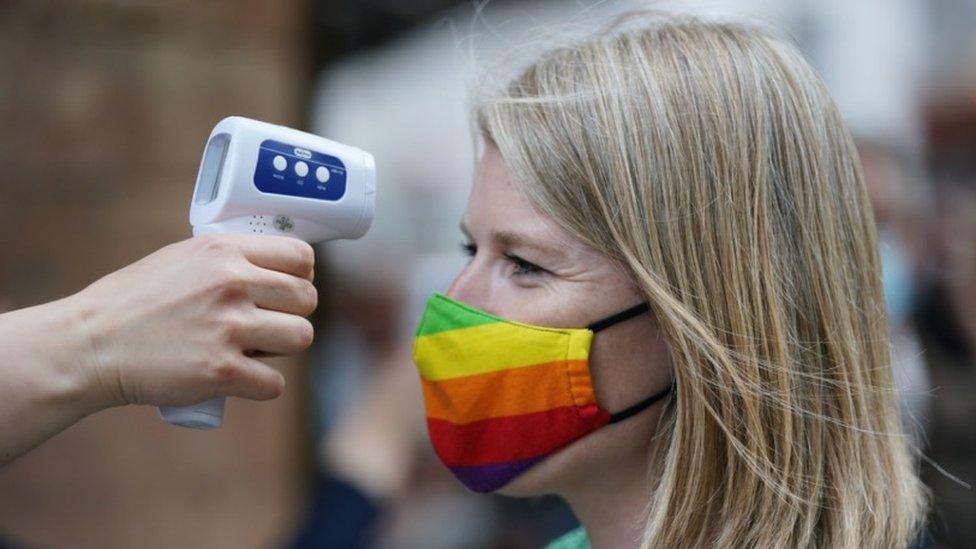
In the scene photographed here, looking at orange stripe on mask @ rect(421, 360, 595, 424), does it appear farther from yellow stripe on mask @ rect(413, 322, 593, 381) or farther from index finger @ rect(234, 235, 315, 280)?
index finger @ rect(234, 235, 315, 280)

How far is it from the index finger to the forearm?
0.29 m

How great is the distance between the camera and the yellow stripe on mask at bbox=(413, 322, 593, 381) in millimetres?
1896

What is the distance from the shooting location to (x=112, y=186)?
13.4 feet

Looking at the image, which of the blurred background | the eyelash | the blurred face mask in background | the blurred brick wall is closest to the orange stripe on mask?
the blurred face mask in background

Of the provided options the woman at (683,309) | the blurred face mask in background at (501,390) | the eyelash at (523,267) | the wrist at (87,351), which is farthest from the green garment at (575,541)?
the wrist at (87,351)

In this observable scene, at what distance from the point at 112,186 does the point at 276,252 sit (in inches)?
106

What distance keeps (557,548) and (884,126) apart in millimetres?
3094

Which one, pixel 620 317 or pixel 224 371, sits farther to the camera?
pixel 620 317

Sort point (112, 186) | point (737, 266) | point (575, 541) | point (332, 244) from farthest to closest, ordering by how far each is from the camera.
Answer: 1. point (332, 244)
2. point (112, 186)
3. point (575, 541)
4. point (737, 266)

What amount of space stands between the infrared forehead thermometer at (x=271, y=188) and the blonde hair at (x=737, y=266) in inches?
13.3

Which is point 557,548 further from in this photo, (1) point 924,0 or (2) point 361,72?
(1) point 924,0

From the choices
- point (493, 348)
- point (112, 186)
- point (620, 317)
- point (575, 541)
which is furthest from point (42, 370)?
point (112, 186)

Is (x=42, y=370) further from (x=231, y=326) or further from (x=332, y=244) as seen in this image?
(x=332, y=244)

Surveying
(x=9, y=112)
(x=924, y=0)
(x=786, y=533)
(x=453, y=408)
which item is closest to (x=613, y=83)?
(x=453, y=408)
